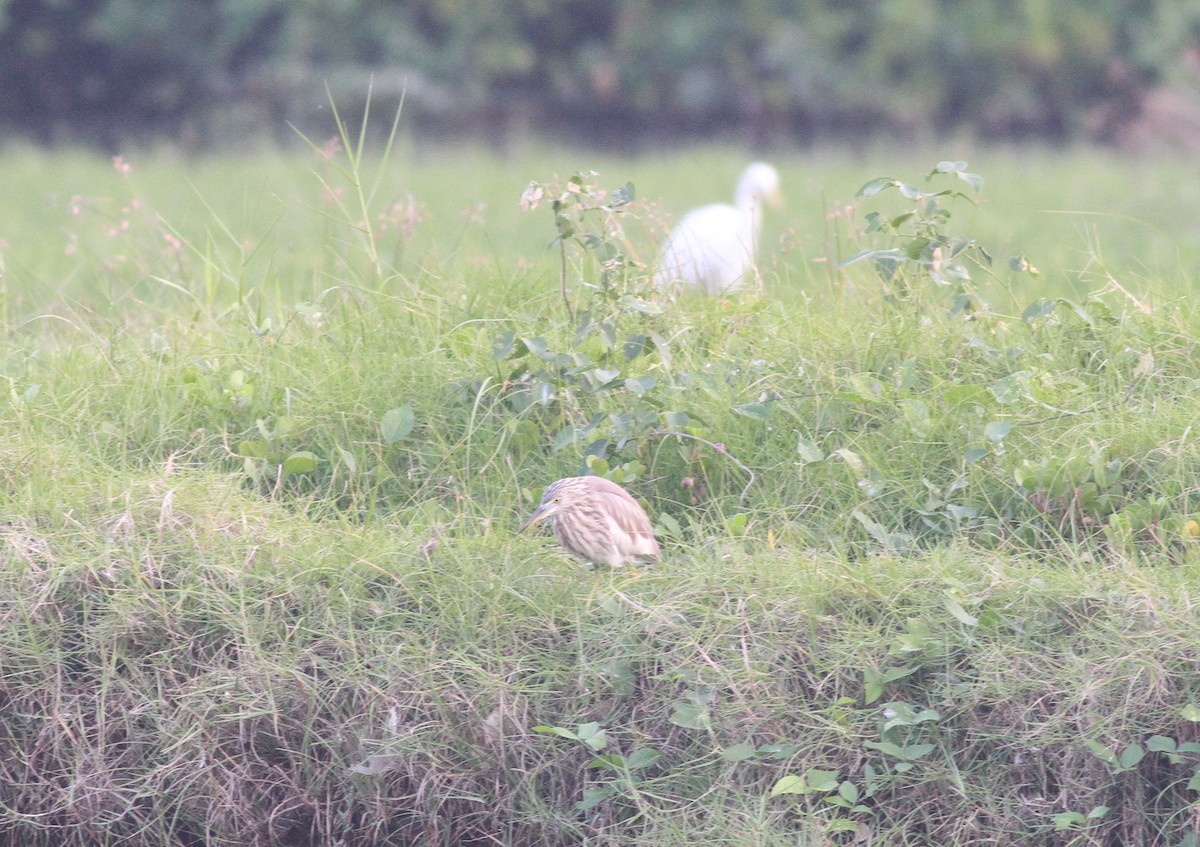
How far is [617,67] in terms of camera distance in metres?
15.6

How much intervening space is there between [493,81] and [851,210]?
12.4m

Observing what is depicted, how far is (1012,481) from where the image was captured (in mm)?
3281

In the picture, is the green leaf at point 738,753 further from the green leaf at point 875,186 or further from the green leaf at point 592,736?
the green leaf at point 875,186

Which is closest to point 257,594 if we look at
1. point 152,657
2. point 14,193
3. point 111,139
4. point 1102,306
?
point 152,657

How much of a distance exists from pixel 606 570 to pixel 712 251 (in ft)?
7.79

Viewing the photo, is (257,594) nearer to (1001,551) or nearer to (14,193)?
(1001,551)

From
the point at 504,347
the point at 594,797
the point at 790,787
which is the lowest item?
the point at 594,797

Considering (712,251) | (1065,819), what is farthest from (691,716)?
Answer: (712,251)

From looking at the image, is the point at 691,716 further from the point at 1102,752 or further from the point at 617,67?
the point at 617,67

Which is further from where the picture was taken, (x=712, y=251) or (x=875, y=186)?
(x=712, y=251)

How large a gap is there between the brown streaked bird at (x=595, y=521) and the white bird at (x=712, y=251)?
0.99 meters

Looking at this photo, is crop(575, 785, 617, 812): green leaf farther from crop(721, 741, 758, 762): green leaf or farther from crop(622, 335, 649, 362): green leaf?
crop(622, 335, 649, 362): green leaf

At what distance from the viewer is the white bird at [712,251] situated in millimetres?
4051

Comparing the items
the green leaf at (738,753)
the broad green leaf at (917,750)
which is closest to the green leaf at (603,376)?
the green leaf at (738,753)
